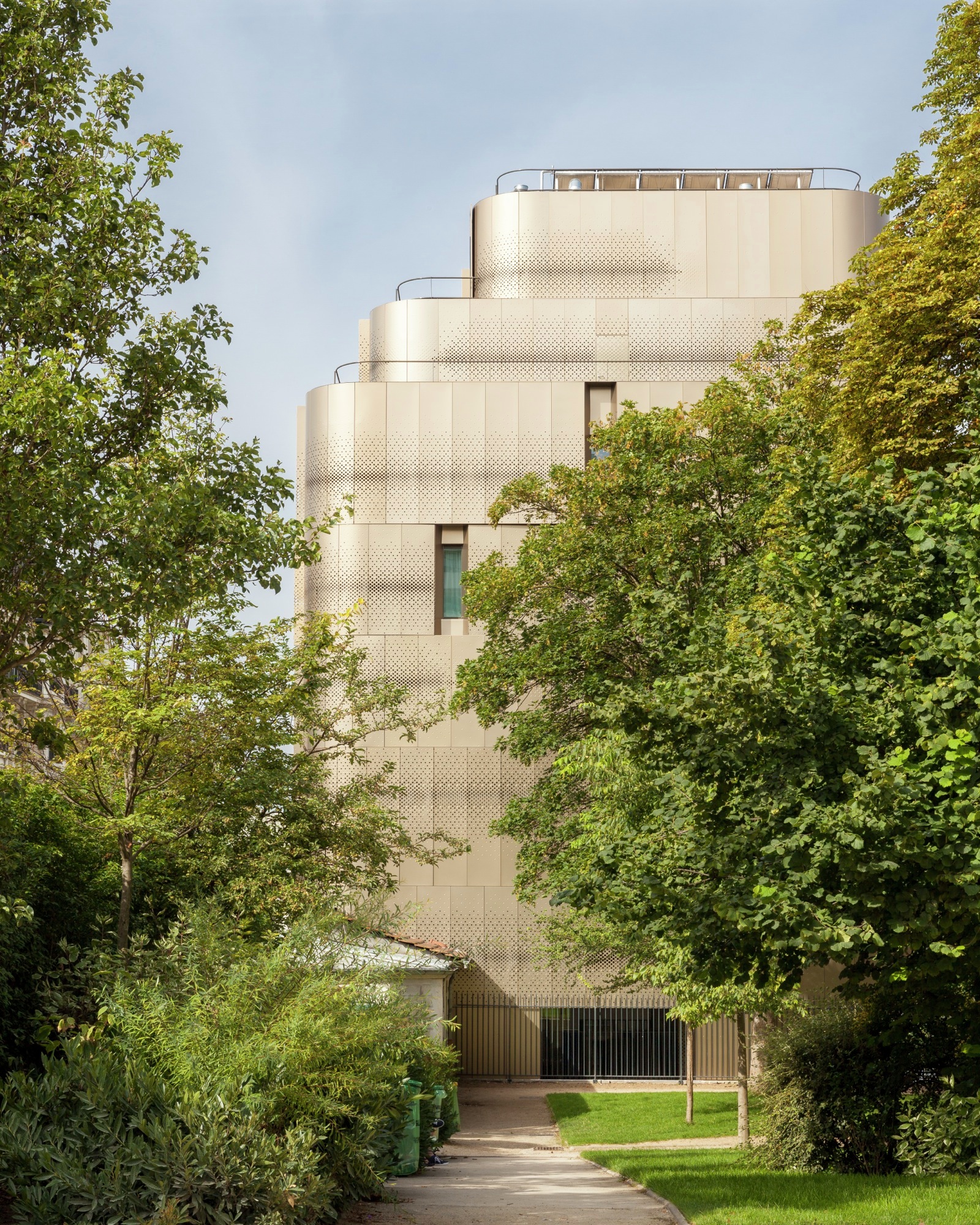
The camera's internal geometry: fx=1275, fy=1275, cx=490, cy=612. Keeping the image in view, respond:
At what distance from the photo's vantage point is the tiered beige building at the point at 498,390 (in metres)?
36.7

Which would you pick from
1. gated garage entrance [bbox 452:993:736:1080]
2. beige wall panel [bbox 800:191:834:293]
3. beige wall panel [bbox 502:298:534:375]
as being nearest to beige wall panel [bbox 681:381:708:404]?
beige wall panel [bbox 502:298:534:375]

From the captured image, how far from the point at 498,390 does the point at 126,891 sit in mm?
23654

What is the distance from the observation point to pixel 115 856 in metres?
20.3

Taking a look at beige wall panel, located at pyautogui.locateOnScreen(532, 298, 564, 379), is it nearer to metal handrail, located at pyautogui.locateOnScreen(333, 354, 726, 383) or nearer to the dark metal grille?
metal handrail, located at pyautogui.locateOnScreen(333, 354, 726, 383)

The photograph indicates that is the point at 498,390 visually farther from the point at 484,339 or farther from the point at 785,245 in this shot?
the point at 785,245

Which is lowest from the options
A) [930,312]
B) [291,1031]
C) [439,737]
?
[291,1031]

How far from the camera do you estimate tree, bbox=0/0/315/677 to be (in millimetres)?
11383

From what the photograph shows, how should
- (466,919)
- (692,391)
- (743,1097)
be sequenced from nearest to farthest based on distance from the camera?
(743,1097) → (466,919) → (692,391)

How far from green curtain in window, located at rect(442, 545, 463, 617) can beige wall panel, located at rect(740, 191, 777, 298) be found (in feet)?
40.1

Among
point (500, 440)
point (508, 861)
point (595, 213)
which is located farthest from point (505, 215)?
point (508, 861)

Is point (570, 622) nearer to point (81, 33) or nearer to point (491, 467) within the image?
point (491, 467)

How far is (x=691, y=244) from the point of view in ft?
132

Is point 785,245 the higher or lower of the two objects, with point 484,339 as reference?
higher

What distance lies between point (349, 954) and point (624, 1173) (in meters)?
5.64
